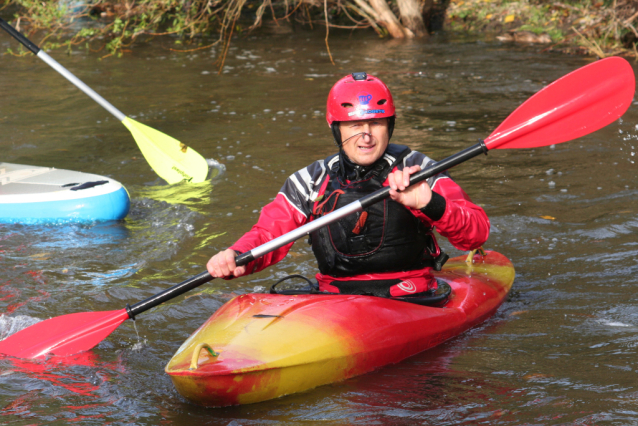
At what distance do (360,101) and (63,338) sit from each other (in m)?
1.72

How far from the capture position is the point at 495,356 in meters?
3.03

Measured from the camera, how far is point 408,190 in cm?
274

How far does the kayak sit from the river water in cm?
7

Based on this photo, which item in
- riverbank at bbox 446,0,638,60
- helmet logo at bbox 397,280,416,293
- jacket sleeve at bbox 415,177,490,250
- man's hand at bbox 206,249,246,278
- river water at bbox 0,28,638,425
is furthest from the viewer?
riverbank at bbox 446,0,638,60

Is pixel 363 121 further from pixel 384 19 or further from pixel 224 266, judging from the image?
pixel 384 19

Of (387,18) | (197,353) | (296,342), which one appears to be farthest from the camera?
(387,18)

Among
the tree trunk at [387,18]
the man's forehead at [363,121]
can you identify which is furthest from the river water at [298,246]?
the tree trunk at [387,18]

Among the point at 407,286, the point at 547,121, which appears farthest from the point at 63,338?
the point at 547,121

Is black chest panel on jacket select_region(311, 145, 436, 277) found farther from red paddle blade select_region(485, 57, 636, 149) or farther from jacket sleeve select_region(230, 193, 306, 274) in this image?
red paddle blade select_region(485, 57, 636, 149)

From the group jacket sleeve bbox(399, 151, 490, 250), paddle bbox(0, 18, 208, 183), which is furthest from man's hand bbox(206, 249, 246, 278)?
paddle bbox(0, 18, 208, 183)

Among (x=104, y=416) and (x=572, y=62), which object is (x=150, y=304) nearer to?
(x=104, y=416)

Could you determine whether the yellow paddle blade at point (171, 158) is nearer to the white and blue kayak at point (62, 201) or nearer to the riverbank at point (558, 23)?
the white and blue kayak at point (62, 201)

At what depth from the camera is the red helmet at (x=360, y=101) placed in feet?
9.68

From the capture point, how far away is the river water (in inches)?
104
